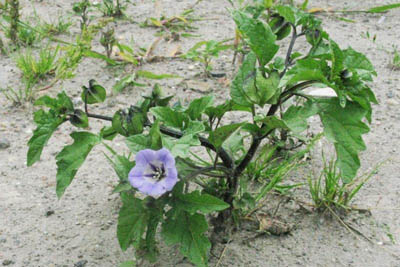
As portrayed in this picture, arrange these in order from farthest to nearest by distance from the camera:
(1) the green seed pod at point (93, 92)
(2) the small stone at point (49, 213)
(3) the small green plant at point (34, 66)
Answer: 1. (3) the small green plant at point (34, 66)
2. (2) the small stone at point (49, 213)
3. (1) the green seed pod at point (93, 92)

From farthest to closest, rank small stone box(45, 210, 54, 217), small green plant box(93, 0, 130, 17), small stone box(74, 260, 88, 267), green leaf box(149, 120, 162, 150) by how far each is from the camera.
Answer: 1. small green plant box(93, 0, 130, 17)
2. small stone box(45, 210, 54, 217)
3. small stone box(74, 260, 88, 267)
4. green leaf box(149, 120, 162, 150)

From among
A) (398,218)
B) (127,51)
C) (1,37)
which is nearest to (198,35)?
(127,51)

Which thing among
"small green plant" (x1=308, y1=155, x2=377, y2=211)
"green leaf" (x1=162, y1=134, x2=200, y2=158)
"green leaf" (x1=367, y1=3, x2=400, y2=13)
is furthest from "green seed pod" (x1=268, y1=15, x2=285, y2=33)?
"green leaf" (x1=367, y1=3, x2=400, y2=13)

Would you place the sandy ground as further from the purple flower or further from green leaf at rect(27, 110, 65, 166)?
the purple flower

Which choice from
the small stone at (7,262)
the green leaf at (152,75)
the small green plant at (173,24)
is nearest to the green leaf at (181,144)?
the small stone at (7,262)

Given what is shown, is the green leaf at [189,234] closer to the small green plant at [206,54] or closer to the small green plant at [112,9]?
the small green plant at [206,54]

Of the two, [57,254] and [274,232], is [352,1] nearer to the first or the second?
[274,232]
